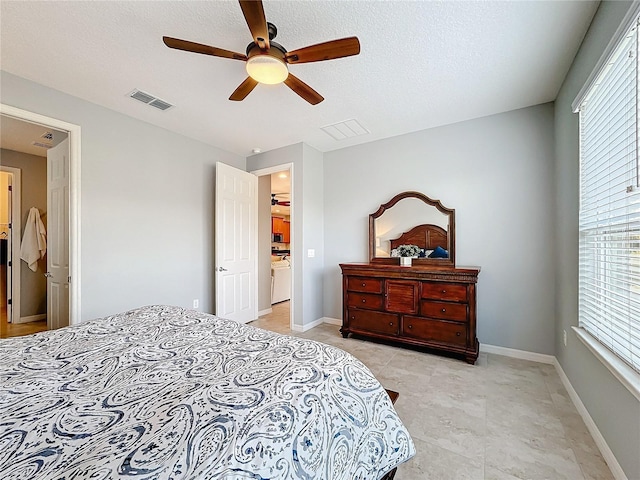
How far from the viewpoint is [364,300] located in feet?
11.0

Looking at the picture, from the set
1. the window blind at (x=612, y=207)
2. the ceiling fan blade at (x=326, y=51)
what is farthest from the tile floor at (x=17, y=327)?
the window blind at (x=612, y=207)

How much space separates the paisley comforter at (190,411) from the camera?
645 mm

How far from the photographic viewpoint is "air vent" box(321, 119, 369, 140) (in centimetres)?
325

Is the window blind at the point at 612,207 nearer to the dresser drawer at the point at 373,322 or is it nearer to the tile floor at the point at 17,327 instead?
the dresser drawer at the point at 373,322

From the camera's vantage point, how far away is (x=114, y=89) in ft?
8.21

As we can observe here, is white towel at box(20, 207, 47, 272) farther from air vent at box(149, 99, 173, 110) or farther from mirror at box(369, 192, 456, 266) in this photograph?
mirror at box(369, 192, 456, 266)

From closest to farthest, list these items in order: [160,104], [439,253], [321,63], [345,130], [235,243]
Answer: [321,63], [160,104], [439,253], [345,130], [235,243]

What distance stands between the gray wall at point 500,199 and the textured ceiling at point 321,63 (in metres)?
0.26

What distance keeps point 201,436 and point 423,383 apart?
7.13 feet

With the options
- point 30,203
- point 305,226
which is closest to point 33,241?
point 30,203

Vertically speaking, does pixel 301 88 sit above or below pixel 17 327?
above

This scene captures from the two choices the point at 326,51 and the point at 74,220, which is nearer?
the point at 326,51

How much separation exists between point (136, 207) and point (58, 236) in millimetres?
818

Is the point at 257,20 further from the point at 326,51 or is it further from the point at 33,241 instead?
the point at 33,241
